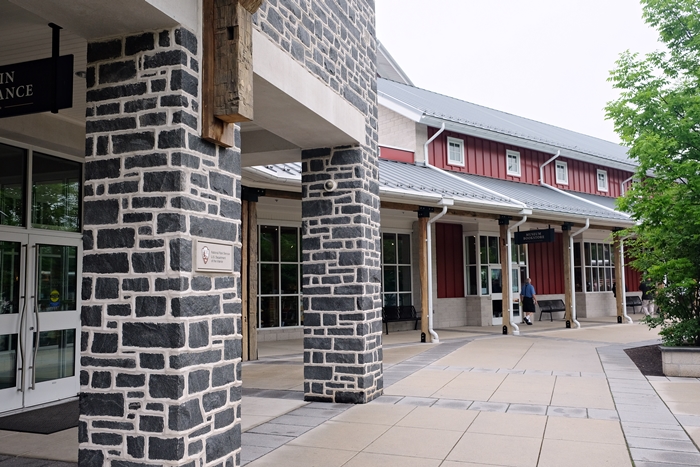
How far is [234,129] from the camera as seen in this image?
414 centimetres

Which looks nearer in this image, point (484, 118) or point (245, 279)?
point (245, 279)

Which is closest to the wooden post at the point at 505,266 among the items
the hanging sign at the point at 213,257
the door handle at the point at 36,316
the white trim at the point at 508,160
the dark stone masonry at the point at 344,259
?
the white trim at the point at 508,160

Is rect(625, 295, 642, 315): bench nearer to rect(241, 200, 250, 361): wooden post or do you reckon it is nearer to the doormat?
rect(241, 200, 250, 361): wooden post

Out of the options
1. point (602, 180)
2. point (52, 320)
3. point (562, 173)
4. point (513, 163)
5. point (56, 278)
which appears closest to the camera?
point (52, 320)

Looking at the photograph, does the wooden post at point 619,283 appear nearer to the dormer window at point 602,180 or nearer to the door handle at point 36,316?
the dormer window at point 602,180

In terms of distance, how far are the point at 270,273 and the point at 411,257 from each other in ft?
14.5

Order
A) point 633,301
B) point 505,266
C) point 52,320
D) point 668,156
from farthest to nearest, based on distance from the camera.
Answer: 1. point 633,301
2. point 505,266
3. point 668,156
4. point 52,320

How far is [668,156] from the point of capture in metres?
9.80

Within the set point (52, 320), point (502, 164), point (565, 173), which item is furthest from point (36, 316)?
point (565, 173)

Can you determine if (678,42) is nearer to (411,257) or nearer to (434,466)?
(411,257)

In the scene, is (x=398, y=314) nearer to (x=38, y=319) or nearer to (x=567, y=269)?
(x=567, y=269)

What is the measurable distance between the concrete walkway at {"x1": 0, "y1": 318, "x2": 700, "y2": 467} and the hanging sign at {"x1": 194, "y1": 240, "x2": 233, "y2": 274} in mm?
1782

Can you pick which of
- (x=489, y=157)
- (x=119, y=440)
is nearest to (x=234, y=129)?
(x=119, y=440)

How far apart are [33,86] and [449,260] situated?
13997 mm
